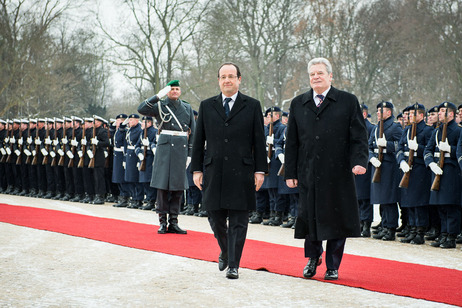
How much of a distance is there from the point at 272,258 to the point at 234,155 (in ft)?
5.39

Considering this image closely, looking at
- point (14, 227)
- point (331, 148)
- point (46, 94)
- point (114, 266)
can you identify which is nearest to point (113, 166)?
point (14, 227)

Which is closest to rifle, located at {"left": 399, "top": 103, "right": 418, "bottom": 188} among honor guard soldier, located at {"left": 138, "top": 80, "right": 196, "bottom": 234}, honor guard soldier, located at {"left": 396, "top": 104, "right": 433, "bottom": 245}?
honor guard soldier, located at {"left": 396, "top": 104, "right": 433, "bottom": 245}

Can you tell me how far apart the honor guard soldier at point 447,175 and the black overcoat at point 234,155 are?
381cm

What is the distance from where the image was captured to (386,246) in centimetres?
912

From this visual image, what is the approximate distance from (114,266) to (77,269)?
37 centimetres

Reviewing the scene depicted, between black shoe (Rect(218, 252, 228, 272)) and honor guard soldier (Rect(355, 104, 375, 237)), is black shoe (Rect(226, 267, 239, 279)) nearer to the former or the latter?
black shoe (Rect(218, 252, 228, 272))

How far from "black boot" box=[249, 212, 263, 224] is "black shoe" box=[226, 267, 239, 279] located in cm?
630

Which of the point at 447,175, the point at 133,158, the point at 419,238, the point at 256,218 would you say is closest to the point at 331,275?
the point at 447,175

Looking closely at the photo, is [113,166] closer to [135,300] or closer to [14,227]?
[14,227]

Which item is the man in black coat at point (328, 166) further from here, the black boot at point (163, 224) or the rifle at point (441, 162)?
the black boot at point (163, 224)

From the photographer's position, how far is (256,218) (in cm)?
1237

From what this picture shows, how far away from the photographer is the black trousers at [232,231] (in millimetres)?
6126


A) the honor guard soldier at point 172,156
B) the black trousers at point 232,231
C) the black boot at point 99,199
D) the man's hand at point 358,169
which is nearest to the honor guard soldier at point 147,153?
the black boot at point 99,199

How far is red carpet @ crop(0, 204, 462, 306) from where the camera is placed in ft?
18.8
